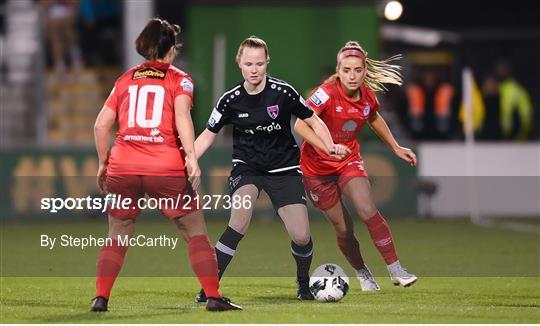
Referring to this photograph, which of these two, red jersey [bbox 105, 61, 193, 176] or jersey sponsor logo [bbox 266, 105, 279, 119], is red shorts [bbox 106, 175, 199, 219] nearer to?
red jersey [bbox 105, 61, 193, 176]

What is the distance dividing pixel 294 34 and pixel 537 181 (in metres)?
5.05

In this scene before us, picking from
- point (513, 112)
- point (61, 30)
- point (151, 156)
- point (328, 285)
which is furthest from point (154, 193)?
point (513, 112)

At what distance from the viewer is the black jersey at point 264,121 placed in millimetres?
9938

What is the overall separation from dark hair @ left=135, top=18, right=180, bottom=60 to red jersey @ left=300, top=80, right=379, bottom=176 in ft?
6.43

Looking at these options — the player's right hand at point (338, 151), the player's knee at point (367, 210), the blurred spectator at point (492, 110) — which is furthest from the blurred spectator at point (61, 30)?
the player's right hand at point (338, 151)

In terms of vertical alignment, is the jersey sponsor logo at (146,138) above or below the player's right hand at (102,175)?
above

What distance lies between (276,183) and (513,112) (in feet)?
49.8

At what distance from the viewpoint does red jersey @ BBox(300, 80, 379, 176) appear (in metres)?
10.7

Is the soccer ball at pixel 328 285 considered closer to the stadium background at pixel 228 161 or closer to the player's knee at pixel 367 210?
the player's knee at pixel 367 210

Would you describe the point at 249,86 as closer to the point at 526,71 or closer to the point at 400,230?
the point at 400,230

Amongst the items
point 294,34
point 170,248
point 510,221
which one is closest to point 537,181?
point 510,221

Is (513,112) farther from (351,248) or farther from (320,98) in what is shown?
(320,98)

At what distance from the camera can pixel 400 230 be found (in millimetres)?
18016

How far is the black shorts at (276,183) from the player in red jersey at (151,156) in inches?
41.0
